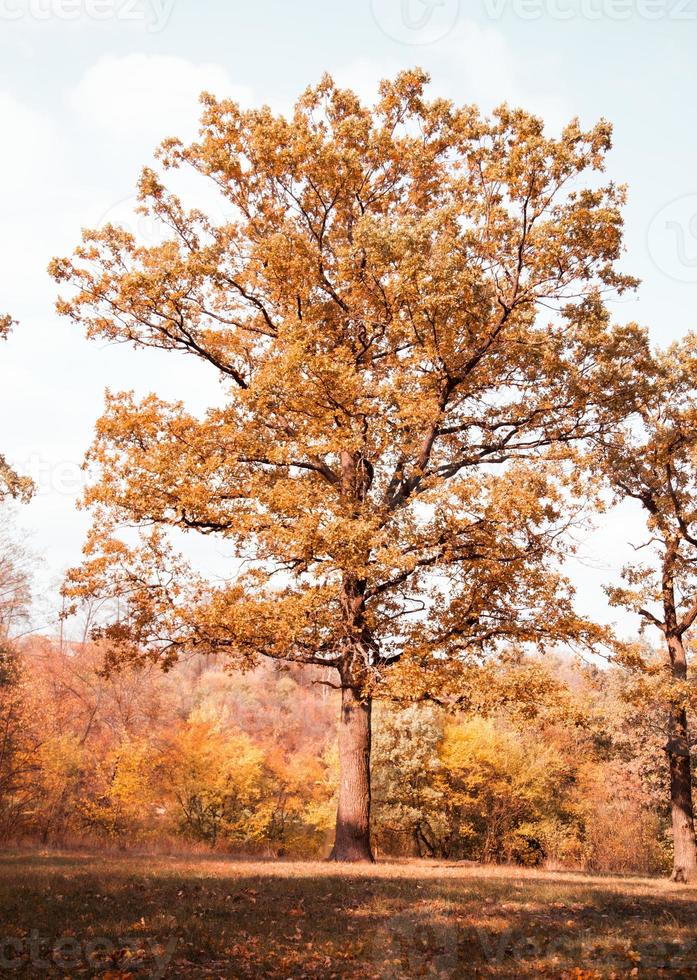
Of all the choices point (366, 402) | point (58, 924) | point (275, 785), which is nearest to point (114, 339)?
point (366, 402)

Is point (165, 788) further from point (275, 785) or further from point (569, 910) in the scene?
point (569, 910)

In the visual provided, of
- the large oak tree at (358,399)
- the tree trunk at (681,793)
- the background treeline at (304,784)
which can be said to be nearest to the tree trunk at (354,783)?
the large oak tree at (358,399)

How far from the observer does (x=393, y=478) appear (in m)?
17.3

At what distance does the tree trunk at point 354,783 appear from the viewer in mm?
15773

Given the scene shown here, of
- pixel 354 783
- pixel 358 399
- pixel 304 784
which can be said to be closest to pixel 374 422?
pixel 358 399

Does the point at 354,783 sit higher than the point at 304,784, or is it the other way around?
the point at 354,783

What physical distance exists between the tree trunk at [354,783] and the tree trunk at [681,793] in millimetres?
8736

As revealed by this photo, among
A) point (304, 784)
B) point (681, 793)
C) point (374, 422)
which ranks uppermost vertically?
point (374, 422)

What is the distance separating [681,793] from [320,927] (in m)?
15.6

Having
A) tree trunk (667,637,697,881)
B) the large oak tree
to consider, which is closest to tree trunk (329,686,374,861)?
the large oak tree

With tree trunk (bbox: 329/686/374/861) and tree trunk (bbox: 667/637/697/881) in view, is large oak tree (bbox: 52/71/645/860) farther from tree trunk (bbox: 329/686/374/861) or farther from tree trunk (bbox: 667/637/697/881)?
tree trunk (bbox: 667/637/697/881)

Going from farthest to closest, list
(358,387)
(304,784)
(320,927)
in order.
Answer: (304,784)
(358,387)
(320,927)

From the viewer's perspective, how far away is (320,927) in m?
7.98

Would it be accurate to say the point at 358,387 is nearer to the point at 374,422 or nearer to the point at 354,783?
the point at 374,422
